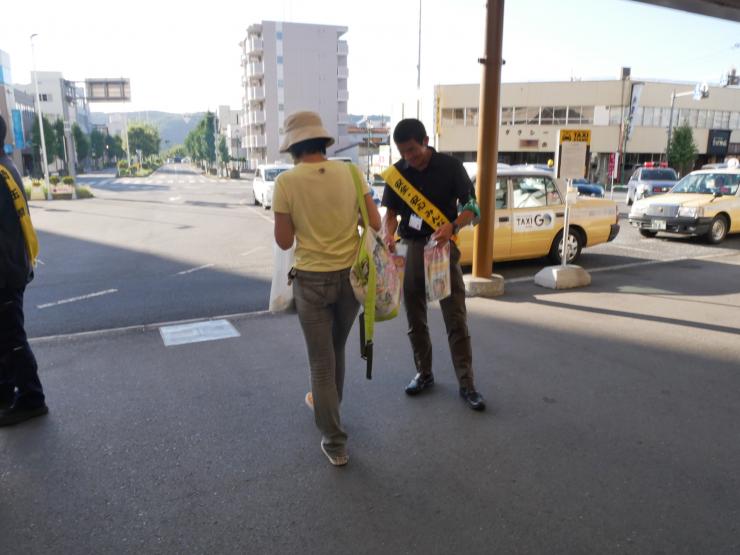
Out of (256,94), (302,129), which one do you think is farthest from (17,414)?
(256,94)

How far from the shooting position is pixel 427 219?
12.8 feet

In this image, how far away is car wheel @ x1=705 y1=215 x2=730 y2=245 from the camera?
11.9m

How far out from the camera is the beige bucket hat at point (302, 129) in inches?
115

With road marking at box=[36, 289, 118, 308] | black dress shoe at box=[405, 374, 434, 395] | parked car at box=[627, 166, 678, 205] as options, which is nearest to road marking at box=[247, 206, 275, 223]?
road marking at box=[36, 289, 118, 308]

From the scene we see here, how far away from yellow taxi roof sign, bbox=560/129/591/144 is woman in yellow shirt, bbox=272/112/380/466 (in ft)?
16.9

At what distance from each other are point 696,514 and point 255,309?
16.7 feet

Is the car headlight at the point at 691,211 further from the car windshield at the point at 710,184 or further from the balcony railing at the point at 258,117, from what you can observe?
the balcony railing at the point at 258,117

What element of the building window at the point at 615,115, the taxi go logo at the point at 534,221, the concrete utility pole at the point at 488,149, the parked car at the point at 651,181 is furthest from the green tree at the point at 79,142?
the concrete utility pole at the point at 488,149

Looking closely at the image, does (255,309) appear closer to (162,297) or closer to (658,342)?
(162,297)

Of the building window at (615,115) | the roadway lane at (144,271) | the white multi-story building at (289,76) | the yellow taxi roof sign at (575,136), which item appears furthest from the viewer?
the white multi-story building at (289,76)

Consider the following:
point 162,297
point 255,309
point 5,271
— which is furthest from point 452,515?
point 162,297

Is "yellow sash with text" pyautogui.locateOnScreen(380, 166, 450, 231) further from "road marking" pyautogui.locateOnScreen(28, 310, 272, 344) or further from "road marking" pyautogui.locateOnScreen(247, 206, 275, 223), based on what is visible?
"road marking" pyautogui.locateOnScreen(247, 206, 275, 223)

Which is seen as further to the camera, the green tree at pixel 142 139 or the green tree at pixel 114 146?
the green tree at pixel 114 146

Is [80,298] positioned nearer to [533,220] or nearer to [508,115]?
[533,220]
